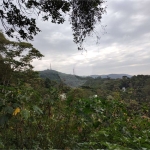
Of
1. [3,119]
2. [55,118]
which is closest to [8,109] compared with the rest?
[3,119]

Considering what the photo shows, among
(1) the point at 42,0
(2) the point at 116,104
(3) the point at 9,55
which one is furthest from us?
(3) the point at 9,55

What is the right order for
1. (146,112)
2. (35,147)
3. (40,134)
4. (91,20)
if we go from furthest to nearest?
(91,20), (146,112), (40,134), (35,147)

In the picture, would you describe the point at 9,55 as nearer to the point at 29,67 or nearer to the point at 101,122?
the point at 29,67

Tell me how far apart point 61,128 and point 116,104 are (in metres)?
0.75

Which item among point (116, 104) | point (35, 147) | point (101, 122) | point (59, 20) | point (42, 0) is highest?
point (42, 0)

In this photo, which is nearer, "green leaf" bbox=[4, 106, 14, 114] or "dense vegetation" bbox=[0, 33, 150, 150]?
"green leaf" bbox=[4, 106, 14, 114]

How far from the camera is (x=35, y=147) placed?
6.56 ft

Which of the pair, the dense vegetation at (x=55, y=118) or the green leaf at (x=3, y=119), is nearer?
the green leaf at (x=3, y=119)

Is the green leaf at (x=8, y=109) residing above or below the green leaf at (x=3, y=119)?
above

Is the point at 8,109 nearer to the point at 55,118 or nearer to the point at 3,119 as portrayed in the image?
the point at 3,119

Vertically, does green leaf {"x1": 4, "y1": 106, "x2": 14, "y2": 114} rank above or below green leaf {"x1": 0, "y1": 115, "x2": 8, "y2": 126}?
above

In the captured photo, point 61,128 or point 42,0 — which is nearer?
point 61,128

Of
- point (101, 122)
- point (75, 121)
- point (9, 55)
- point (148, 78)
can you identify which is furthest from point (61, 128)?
point (148, 78)

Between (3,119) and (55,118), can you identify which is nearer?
(3,119)
